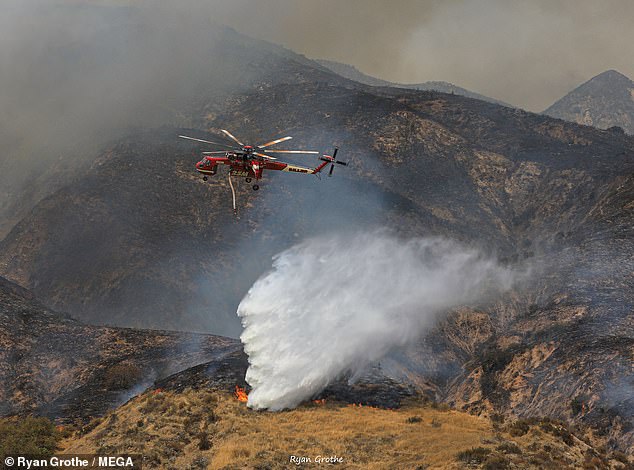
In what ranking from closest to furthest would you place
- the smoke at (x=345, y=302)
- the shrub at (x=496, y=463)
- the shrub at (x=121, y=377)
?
the shrub at (x=496, y=463), the smoke at (x=345, y=302), the shrub at (x=121, y=377)

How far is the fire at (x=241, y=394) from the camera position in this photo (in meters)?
31.8

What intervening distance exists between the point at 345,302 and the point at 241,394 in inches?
505

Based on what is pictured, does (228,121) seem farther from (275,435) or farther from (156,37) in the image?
(275,435)

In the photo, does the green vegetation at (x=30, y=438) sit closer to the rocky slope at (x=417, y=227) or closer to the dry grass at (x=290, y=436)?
the dry grass at (x=290, y=436)

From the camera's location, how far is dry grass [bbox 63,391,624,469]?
22.9 m

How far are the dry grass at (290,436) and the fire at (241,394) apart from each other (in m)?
0.59

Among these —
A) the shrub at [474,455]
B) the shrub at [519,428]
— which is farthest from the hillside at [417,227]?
the shrub at [474,455]

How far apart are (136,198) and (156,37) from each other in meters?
85.6

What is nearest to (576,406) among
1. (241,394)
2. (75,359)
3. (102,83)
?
(241,394)

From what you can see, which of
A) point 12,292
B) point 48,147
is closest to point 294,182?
point 12,292

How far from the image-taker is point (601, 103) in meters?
168

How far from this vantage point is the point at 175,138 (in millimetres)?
93312

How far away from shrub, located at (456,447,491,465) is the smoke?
1206cm

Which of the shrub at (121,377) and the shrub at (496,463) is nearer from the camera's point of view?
the shrub at (496,463)
